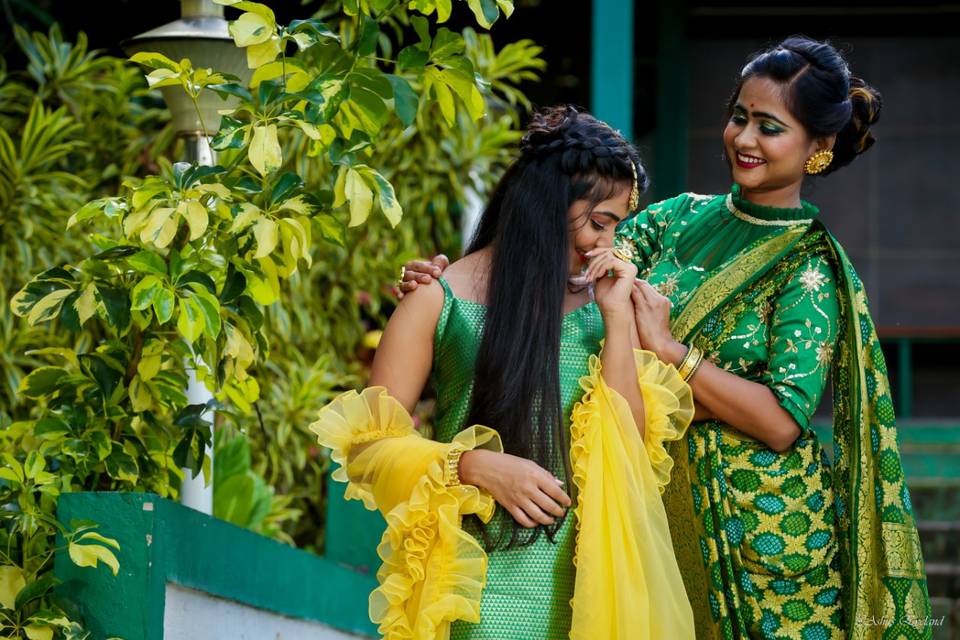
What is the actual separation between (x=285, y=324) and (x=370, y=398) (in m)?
2.57

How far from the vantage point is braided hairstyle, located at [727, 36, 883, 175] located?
3447mm

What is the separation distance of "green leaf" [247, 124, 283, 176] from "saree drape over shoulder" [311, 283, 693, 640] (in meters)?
0.47

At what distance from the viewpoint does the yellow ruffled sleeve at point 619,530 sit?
9.54ft

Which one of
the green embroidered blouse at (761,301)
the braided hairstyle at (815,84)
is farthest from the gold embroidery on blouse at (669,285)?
the braided hairstyle at (815,84)

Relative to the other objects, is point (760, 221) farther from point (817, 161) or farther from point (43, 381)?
point (43, 381)

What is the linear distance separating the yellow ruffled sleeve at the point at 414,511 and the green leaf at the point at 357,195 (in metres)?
0.43

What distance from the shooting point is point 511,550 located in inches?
117

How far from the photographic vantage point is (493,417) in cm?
300

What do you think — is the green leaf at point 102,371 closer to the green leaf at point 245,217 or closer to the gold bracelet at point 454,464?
the green leaf at point 245,217

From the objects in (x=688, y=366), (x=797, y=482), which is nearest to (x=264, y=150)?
(x=688, y=366)

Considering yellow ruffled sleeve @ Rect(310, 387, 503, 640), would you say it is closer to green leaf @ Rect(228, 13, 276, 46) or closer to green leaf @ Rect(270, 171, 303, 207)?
green leaf @ Rect(270, 171, 303, 207)

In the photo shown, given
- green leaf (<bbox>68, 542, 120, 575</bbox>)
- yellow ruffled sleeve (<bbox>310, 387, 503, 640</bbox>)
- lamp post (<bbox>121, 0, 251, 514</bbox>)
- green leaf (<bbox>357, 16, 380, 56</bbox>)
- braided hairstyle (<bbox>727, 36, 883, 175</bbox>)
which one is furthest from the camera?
lamp post (<bbox>121, 0, 251, 514</bbox>)

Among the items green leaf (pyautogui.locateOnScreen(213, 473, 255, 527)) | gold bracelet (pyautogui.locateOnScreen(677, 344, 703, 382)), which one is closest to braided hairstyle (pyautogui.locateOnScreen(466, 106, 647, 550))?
gold bracelet (pyautogui.locateOnScreen(677, 344, 703, 382))

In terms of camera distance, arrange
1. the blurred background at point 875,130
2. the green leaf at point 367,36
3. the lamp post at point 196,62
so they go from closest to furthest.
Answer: the green leaf at point 367,36 → the lamp post at point 196,62 → the blurred background at point 875,130
